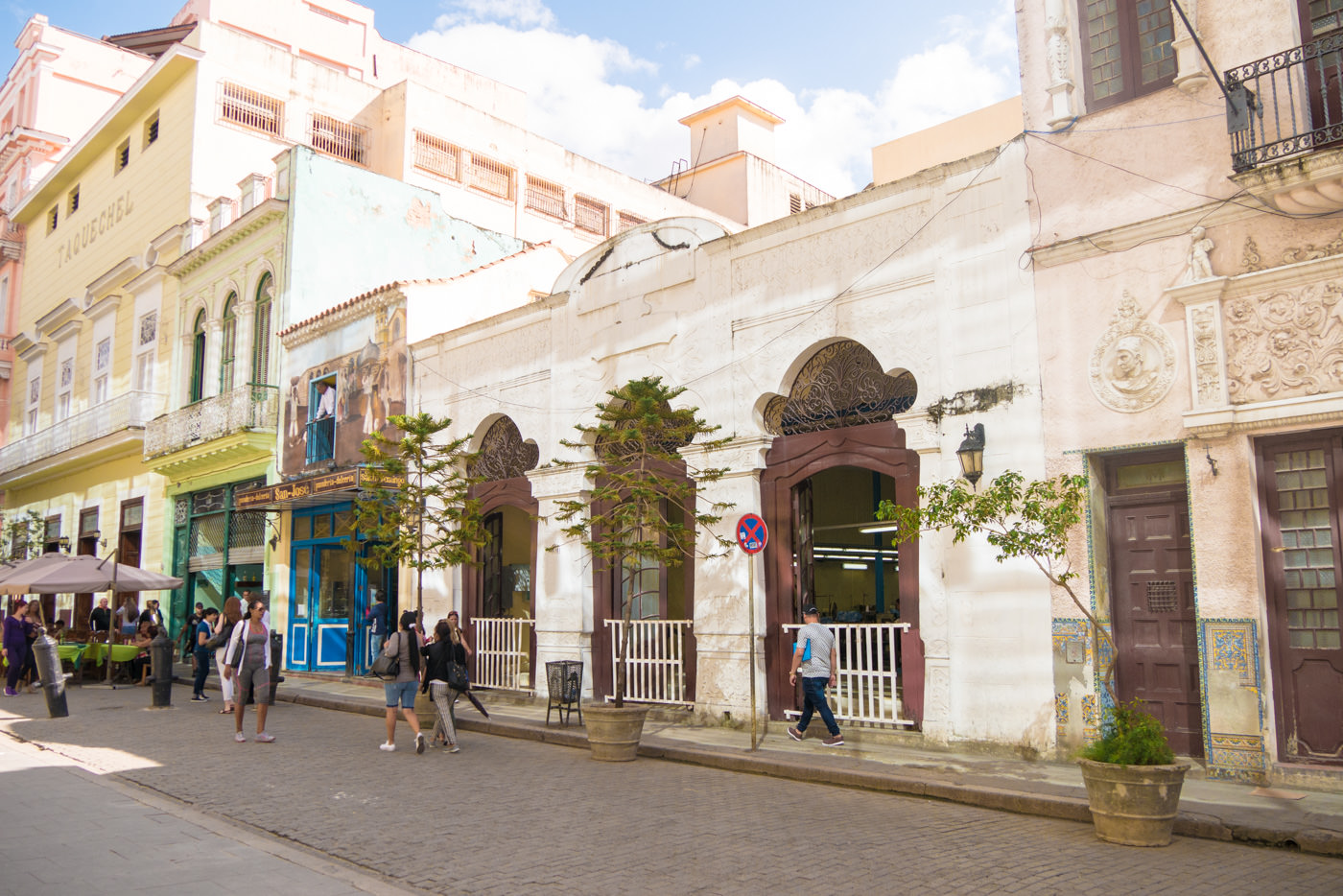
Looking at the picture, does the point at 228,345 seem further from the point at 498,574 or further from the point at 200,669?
the point at 498,574

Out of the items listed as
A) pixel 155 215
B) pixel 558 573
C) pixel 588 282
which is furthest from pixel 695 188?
pixel 558 573

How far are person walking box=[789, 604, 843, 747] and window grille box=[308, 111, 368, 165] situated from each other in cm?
2080

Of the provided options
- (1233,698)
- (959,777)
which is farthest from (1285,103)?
(959,777)

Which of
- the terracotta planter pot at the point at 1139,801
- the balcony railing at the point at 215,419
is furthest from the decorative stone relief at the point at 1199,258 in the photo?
the balcony railing at the point at 215,419

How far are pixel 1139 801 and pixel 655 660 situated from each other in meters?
7.21

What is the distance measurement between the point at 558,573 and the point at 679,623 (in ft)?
7.90

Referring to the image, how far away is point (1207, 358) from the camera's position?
852cm

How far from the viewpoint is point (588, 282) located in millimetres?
14602

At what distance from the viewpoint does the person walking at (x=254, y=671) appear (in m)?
11.2

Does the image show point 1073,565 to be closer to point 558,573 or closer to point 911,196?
point 911,196

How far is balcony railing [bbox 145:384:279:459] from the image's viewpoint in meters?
20.9

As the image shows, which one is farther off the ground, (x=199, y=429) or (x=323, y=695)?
(x=199, y=429)

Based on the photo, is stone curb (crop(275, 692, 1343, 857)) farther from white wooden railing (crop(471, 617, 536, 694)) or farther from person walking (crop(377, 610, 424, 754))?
white wooden railing (crop(471, 617, 536, 694))

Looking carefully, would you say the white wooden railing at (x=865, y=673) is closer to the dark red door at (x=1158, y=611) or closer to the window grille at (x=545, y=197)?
the dark red door at (x=1158, y=611)
